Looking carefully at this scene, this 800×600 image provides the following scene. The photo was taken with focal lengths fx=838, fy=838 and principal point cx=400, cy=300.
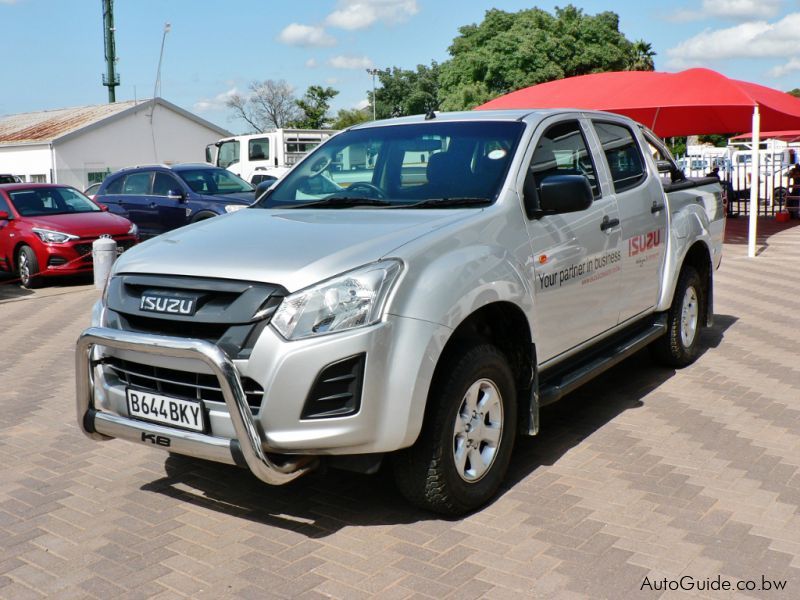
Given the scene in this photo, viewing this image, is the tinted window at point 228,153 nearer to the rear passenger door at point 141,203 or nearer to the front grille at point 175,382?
the rear passenger door at point 141,203

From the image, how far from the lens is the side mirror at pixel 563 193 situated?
4.14 metres

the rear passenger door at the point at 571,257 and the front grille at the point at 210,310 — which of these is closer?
the front grille at the point at 210,310

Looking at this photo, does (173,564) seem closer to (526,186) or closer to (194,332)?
(194,332)

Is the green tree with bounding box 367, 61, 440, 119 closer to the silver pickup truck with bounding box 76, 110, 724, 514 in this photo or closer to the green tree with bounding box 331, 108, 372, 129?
the green tree with bounding box 331, 108, 372, 129

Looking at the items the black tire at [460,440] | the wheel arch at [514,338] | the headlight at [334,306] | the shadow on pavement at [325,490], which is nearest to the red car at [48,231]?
the shadow on pavement at [325,490]

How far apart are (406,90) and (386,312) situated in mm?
70458

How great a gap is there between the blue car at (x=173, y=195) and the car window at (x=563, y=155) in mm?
9548

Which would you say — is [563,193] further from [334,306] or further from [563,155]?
[334,306]

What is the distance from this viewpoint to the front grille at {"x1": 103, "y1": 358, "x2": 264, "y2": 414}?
3.35 meters

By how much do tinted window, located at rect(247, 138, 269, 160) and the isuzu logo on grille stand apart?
19331 millimetres

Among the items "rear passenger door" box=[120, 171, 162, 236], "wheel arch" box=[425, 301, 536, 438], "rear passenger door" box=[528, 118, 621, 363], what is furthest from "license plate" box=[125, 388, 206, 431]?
"rear passenger door" box=[120, 171, 162, 236]

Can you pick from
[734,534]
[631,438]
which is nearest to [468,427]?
[734,534]

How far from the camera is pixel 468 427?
3744 millimetres

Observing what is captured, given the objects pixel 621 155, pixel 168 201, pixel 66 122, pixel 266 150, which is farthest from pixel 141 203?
pixel 66 122
